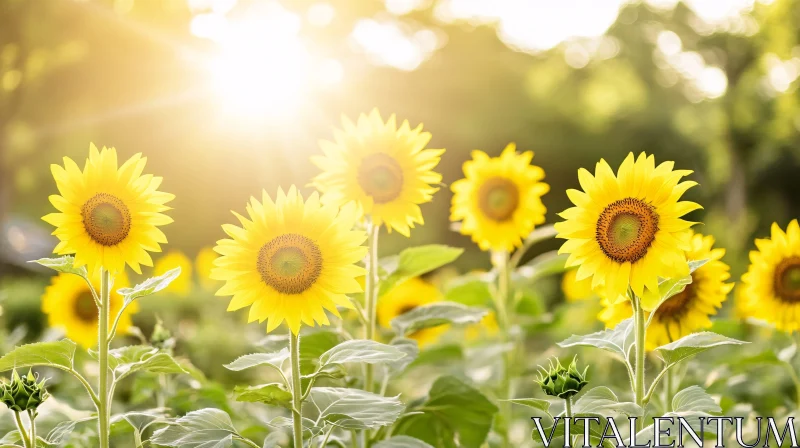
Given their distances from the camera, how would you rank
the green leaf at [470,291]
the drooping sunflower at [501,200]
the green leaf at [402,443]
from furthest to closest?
the green leaf at [470,291], the drooping sunflower at [501,200], the green leaf at [402,443]

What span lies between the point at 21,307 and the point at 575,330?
4.49 metres

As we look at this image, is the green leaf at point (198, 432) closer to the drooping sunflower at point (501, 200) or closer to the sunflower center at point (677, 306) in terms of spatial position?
the sunflower center at point (677, 306)

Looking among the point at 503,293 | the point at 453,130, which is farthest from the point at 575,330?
the point at 453,130

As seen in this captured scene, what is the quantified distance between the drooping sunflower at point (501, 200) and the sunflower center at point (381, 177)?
70 cm

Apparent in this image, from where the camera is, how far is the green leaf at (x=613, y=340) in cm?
168

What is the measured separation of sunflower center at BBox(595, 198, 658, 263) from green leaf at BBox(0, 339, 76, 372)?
48.2 inches

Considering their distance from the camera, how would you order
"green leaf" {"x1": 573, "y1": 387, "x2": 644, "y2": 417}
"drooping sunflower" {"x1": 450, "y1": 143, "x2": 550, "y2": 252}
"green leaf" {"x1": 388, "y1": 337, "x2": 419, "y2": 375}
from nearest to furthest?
"green leaf" {"x1": 573, "y1": 387, "x2": 644, "y2": 417}, "green leaf" {"x1": 388, "y1": 337, "x2": 419, "y2": 375}, "drooping sunflower" {"x1": 450, "y1": 143, "x2": 550, "y2": 252}

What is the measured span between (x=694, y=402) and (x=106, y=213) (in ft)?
4.46

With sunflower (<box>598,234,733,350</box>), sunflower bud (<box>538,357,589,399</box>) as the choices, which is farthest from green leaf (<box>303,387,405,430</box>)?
sunflower (<box>598,234,733,350</box>)

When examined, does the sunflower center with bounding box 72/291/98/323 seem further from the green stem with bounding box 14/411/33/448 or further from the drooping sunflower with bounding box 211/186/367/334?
the drooping sunflower with bounding box 211/186/367/334

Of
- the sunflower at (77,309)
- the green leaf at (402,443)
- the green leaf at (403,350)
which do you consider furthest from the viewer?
the sunflower at (77,309)

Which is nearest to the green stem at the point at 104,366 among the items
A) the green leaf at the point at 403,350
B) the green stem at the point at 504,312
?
the green leaf at the point at 403,350

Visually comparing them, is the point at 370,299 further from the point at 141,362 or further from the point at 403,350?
the point at 141,362

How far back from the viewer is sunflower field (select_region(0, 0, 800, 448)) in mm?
1673
